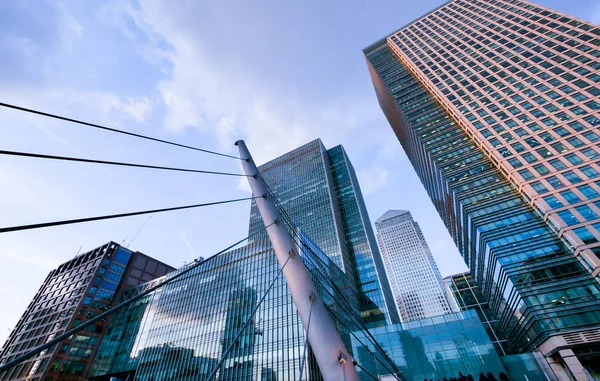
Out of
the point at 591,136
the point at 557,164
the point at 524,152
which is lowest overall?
the point at 557,164

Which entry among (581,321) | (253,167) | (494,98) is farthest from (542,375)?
(494,98)

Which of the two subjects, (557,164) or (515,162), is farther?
(515,162)

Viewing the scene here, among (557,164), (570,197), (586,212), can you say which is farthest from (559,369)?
(557,164)

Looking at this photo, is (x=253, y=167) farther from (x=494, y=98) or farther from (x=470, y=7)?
(x=470, y=7)

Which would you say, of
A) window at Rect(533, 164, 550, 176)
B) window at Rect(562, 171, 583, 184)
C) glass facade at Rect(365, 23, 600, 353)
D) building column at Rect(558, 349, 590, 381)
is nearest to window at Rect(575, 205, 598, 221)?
glass facade at Rect(365, 23, 600, 353)

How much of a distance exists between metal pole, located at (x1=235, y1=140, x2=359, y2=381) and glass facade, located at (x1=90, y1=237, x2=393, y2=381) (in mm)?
31480

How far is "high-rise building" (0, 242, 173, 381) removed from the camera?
A: 2549 inches

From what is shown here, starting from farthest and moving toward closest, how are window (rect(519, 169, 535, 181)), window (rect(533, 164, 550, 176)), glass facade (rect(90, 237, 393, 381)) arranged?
window (rect(519, 169, 535, 181)) → window (rect(533, 164, 550, 176)) → glass facade (rect(90, 237, 393, 381))

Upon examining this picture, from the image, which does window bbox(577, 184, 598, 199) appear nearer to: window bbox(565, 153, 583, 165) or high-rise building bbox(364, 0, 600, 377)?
high-rise building bbox(364, 0, 600, 377)

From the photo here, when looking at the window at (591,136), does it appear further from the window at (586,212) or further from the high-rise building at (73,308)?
the high-rise building at (73,308)

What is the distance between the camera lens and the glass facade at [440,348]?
1206 inches

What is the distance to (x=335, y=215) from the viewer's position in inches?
4126

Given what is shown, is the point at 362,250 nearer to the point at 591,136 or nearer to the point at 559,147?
the point at 559,147

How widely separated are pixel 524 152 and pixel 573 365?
35350 millimetres
